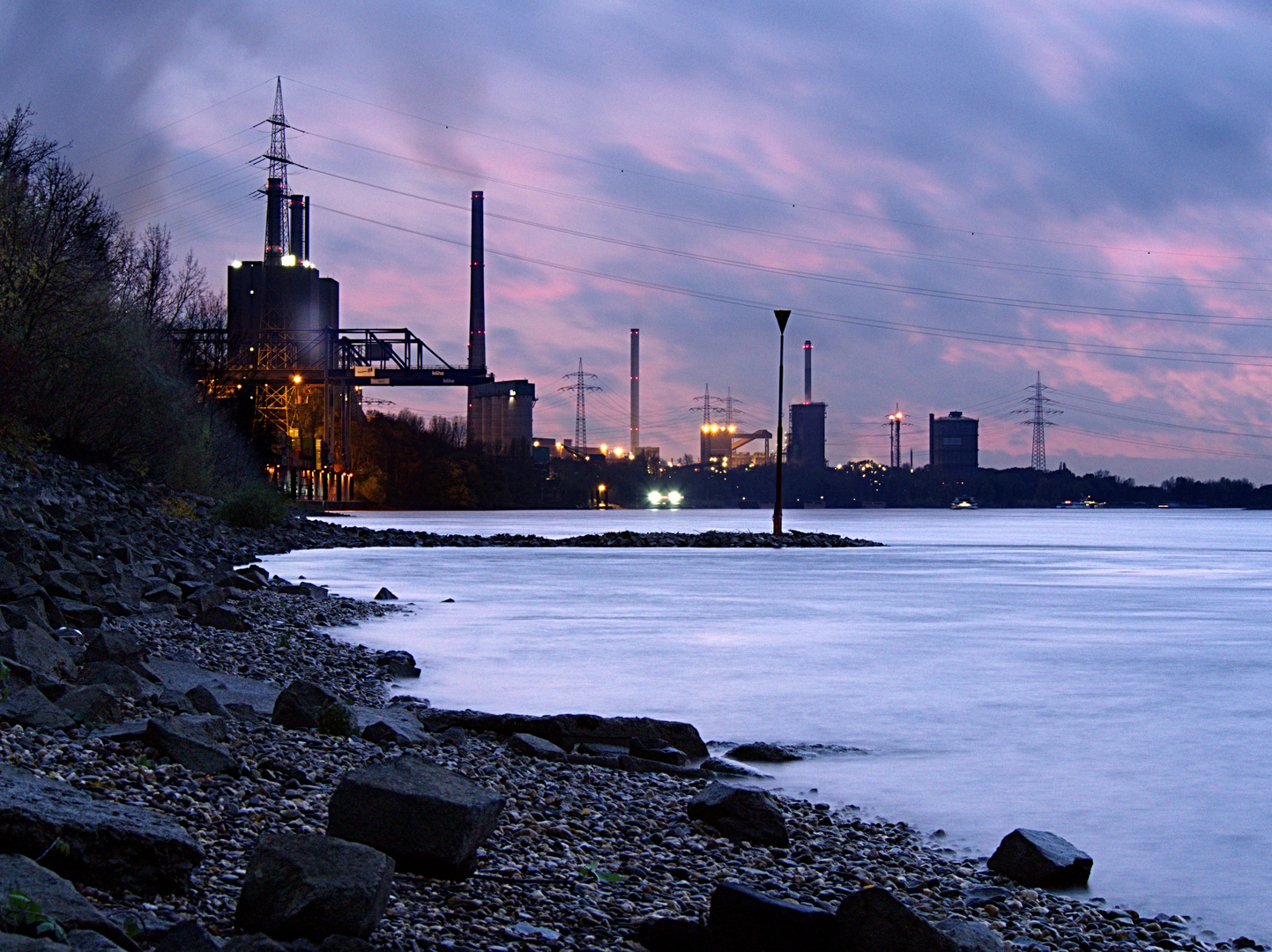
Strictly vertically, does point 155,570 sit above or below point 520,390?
below

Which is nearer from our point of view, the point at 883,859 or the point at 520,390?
the point at 883,859

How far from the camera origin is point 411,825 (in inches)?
199

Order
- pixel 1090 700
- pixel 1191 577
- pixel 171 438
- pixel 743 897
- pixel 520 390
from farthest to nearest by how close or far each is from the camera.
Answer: pixel 520 390 < pixel 171 438 < pixel 1191 577 < pixel 1090 700 < pixel 743 897

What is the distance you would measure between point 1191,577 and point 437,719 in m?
27.6

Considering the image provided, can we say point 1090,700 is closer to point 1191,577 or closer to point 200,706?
point 200,706

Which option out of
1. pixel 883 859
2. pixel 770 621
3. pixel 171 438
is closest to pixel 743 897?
pixel 883 859

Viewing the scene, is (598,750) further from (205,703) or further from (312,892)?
(312,892)

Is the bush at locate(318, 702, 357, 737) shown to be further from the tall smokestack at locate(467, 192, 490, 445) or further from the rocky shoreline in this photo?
the tall smokestack at locate(467, 192, 490, 445)

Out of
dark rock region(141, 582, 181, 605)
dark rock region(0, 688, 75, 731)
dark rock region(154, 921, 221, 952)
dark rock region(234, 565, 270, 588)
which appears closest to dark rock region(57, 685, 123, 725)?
dark rock region(0, 688, 75, 731)

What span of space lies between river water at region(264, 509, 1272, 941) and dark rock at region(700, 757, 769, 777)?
253 millimetres

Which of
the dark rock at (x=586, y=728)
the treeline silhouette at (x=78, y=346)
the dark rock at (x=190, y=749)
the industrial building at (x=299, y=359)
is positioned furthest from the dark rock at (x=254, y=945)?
the industrial building at (x=299, y=359)

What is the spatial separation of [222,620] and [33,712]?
8.30 metres

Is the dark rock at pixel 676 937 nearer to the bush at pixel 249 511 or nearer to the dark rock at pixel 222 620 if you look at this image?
the dark rock at pixel 222 620

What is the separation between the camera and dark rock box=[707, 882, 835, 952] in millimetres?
4551
